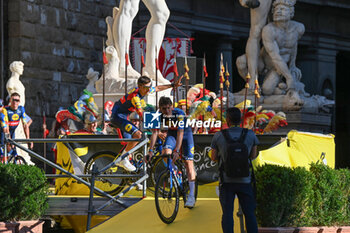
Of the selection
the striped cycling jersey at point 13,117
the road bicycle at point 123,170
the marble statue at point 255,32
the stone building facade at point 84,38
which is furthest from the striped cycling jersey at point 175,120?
the stone building facade at point 84,38

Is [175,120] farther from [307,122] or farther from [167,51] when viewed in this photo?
[167,51]

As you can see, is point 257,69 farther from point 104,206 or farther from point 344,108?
point 344,108

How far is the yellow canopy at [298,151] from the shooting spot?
40.8 ft

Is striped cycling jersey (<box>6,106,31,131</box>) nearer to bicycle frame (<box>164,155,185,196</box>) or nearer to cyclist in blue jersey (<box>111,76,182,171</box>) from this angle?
cyclist in blue jersey (<box>111,76,182,171</box>)

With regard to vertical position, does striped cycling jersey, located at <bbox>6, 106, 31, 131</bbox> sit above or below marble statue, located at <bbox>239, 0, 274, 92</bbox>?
below

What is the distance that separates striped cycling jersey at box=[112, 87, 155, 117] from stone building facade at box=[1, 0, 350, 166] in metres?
11.2

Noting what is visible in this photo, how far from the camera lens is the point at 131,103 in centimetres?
1323

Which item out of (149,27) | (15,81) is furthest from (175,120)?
(15,81)

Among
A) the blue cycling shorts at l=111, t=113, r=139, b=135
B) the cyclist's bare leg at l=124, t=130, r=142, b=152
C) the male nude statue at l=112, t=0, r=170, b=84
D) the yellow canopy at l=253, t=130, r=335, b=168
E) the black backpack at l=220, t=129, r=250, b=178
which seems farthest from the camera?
the male nude statue at l=112, t=0, r=170, b=84

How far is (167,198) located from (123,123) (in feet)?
7.14

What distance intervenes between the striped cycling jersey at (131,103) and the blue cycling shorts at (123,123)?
59 mm

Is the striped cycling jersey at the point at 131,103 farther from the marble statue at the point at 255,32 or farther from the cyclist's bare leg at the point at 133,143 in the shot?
the marble statue at the point at 255,32

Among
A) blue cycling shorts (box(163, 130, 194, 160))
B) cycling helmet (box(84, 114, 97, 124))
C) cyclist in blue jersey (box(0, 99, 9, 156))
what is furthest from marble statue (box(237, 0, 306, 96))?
blue cycling shorts (box(163, 130, 194, 160))

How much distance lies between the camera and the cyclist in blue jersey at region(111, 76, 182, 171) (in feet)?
41.9
